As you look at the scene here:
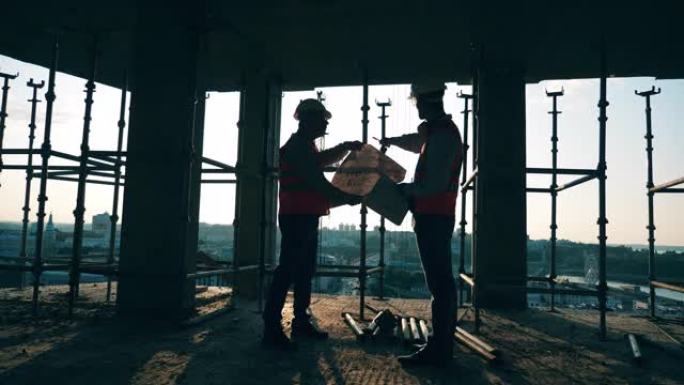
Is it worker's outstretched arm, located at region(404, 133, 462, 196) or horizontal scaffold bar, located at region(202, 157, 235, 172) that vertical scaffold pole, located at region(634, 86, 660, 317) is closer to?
worker's outstretched arm, located at region(404, 133, 462, 196)

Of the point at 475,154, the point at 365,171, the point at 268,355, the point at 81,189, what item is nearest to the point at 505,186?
the point at 475,154

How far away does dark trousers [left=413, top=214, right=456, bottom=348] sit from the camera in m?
4.08

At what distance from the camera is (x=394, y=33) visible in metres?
6.73

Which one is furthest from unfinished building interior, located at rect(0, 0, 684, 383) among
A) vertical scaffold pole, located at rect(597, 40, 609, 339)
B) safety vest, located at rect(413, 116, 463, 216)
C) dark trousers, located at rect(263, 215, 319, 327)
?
safety vest, located at rect(413, 116, 463, 216)

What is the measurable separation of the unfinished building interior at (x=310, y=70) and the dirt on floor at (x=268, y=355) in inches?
3.7

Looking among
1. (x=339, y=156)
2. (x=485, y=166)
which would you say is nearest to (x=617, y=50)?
(x=485, y=166)

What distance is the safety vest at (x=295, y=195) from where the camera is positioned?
4816 millimetres

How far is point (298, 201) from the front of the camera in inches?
190

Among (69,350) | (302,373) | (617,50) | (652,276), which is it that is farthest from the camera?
(652,276)

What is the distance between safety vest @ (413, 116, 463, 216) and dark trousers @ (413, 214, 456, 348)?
0.07m

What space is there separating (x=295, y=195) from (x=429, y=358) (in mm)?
2113

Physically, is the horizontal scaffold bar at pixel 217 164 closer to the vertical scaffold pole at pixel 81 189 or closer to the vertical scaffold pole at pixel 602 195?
the vertical scaffold pole at pixel 81 189

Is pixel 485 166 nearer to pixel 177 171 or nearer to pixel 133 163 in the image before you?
pixel 177 171

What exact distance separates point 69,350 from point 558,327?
6.22 m
